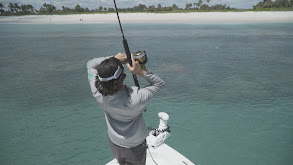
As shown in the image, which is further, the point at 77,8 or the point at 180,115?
the point at 77,8

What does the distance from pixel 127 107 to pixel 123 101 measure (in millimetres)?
55

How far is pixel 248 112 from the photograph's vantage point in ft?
18.2

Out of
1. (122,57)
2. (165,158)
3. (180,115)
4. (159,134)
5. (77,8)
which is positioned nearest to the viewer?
(122,57)

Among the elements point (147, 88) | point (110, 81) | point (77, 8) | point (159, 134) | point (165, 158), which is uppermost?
point (77, 8)

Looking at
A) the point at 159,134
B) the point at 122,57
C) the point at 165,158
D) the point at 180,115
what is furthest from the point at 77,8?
the point at 122,57

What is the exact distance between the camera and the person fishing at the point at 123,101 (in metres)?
1.56

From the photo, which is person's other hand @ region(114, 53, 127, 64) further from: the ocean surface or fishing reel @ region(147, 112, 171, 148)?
the ocean surface

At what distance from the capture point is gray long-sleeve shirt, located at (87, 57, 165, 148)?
1.61 meters

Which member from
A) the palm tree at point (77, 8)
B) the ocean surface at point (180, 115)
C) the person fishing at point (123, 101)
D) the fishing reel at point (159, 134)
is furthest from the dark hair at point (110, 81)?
the palm tree at point (77, 8)

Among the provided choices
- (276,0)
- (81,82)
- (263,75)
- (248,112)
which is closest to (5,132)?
(81,82)

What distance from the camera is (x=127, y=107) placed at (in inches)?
63.2

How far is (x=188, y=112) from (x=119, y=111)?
4.26 meters

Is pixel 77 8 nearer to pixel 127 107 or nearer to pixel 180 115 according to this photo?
pixel 180 115

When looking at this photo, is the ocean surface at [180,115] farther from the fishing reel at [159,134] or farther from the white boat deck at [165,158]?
the fishing reel at [159,134]
